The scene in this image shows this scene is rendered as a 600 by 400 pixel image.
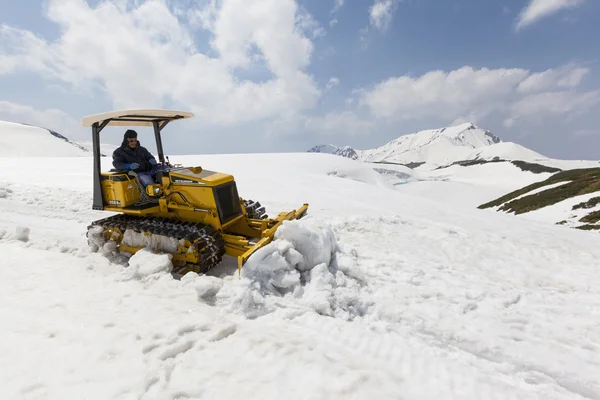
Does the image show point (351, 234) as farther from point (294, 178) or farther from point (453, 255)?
point (294, 178)

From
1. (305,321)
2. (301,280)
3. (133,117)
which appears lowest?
(305,321)

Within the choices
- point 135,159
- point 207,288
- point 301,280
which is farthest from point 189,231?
point 135,159

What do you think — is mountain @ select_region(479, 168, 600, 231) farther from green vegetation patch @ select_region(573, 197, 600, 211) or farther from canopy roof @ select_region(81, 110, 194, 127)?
canopy roof @ select_region(81, 110, 194, 127)

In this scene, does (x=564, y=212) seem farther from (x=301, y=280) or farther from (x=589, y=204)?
(x=301, y=280)

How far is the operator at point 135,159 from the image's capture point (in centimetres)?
684

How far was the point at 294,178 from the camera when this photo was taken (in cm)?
1894

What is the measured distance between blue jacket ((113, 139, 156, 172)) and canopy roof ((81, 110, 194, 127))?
0.50m

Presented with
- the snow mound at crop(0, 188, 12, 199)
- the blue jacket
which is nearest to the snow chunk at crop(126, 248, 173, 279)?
the blue jacket

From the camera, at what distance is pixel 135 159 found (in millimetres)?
7234

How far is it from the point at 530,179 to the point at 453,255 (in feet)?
251

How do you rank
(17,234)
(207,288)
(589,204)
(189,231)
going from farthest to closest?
1. (589,204)
2. (17,234)
3. (189,231)
4. (207,288)

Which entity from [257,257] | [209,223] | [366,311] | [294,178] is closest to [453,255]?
[366,311]

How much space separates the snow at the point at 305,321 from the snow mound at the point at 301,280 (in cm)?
2

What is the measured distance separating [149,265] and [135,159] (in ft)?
9.77
